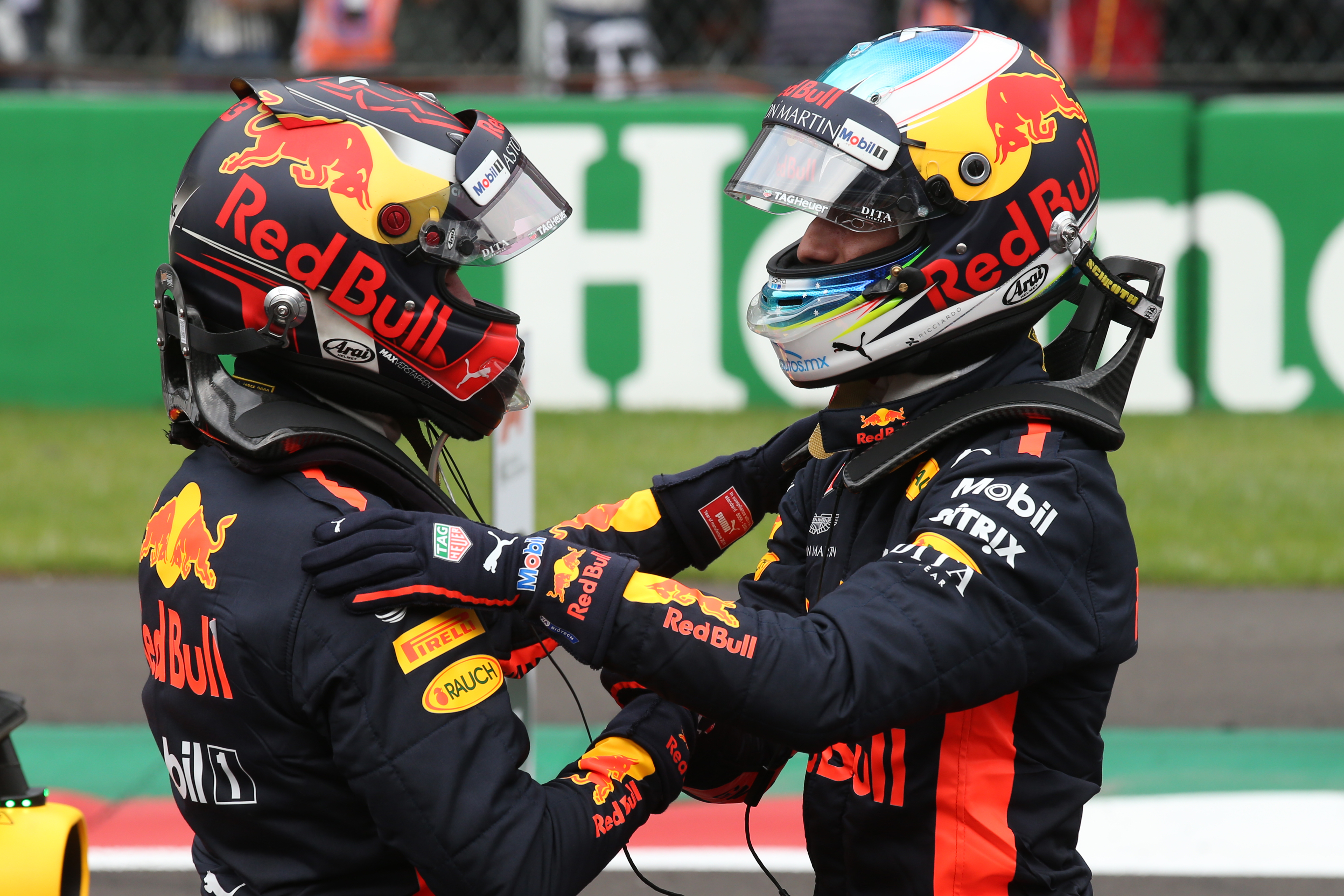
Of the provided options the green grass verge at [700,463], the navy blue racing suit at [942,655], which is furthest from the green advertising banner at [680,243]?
the navy blue racing suit at [942,655]

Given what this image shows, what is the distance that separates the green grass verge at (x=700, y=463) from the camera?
6852 millimetres

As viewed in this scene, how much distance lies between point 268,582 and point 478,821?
0.43m

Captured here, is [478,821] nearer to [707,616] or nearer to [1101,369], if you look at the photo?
[707,616]

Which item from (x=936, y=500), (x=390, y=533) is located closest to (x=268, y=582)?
(x=390, y=533)

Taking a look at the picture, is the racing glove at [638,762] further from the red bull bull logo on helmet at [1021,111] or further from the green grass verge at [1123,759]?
the green grass verge at [1123,759]

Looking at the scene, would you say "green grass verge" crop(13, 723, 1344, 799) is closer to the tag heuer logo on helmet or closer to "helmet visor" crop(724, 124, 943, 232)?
"helmet visor" crop(724, 124, 943, 232)

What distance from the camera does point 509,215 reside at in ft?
7.96

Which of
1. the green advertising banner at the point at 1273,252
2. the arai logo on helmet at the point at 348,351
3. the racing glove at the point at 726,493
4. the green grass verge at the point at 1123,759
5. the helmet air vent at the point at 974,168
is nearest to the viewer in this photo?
the arai logo on helmet at the point at 348,351

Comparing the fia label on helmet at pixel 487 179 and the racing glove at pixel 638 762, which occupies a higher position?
the fia label on helmet at pixel 487 179

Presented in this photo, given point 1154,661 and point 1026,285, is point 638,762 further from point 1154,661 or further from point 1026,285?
point 1154,661

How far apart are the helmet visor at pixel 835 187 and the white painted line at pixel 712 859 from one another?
223 cm

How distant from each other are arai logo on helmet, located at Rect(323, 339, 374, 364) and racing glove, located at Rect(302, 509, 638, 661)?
303 mm

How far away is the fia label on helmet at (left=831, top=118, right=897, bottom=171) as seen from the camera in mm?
2484

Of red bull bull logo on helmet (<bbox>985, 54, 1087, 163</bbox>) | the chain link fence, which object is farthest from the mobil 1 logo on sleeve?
the chain link fence
